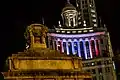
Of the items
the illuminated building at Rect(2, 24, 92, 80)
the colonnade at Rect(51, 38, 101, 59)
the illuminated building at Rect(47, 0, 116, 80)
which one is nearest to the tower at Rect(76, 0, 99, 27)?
the illuminated building at Rect(47, 0, 116, 80)

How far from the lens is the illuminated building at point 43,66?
1310 inches

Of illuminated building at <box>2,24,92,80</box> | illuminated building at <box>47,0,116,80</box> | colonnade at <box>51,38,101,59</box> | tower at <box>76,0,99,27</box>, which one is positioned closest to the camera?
illuminated building at <box>2,24,92,80</box>

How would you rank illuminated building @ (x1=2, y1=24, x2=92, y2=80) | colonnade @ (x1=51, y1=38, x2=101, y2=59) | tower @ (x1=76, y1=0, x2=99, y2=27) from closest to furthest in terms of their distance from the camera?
illuminated building @ (x1=2, y1=24, x2=92, y2=80) → colonnade @ (x1=51, y1=38, x2=101, y2=59) → tower @ (x1=76, y1=0, x2=99, y2=27)

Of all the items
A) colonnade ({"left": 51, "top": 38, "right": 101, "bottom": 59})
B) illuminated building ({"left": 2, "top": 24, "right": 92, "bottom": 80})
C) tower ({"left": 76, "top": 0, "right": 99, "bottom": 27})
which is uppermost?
tower ({"left": 76, "top": 0, "right": 99, "bottom": 27})

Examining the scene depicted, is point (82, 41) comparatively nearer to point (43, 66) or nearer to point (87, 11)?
point (87, 11)

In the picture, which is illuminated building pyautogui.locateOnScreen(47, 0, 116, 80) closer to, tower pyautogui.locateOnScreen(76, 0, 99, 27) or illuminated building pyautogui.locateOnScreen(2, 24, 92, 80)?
tower pyautogui.locateOnScreen(76, 0, 99, 27)

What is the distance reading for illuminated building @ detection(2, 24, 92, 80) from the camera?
33.3 m

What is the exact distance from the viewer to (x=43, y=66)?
34.9 metres

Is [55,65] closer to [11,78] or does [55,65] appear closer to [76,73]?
[76,73]

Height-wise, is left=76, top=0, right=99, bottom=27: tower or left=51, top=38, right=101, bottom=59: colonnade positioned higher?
left=76, top=0, right=99, bottom=27: tower

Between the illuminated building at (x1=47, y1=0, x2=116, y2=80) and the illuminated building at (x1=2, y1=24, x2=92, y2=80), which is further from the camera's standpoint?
the illuminated building at (x1=47, y1=0, x2=116, y2=80)

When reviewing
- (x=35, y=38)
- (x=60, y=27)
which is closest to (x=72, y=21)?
(x=60, y=27)

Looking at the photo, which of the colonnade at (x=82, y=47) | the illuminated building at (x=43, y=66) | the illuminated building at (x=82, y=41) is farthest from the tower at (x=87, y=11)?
the illuminated building at (x=43, y=66)

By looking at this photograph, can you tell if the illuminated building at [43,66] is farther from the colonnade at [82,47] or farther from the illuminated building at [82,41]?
the colonnade at [82,47]
